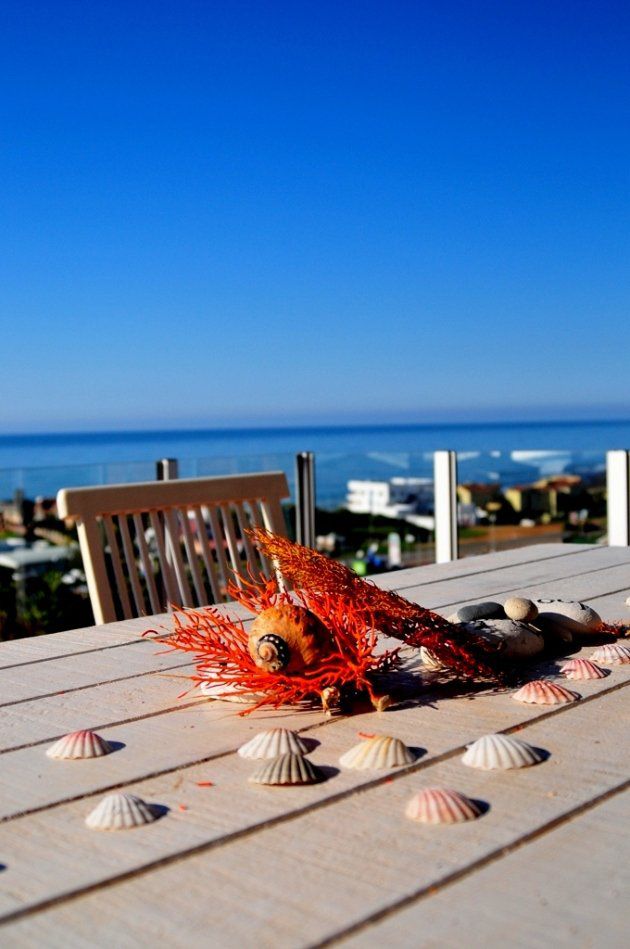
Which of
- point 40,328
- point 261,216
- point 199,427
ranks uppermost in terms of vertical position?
point 261,216

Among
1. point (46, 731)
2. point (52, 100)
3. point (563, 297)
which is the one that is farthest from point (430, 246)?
point (46, 731)

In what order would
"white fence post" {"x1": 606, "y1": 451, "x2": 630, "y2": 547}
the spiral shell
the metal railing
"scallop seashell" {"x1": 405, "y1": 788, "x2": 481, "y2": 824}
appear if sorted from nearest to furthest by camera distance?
1. "scallop seashell" {"x1": 405, "y1": 788, "x2": 481, "y2": 824}
2. the spiral shell
3. the metal railing
4. "white fence post" {"x1": 606, "y1": 451, "x2": 630, "y2": 547}

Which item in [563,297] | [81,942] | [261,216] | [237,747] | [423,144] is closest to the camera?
[81,942]

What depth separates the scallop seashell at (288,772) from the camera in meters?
0.88

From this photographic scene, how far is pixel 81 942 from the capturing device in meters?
0.61

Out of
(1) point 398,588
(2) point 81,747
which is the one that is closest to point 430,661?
(2) point 81,747

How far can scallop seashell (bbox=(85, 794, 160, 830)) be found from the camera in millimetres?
793

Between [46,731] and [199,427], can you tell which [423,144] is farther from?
[199,427]

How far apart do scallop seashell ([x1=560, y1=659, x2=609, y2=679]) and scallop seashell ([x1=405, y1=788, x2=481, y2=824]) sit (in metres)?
0.49

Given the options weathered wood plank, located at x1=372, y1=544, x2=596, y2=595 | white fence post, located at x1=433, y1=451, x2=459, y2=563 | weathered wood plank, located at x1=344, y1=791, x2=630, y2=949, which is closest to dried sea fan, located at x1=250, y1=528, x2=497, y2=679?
weathered wood plank, located at x1=344, y1=791, x2=630, y2=949

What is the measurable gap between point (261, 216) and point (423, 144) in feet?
58.4

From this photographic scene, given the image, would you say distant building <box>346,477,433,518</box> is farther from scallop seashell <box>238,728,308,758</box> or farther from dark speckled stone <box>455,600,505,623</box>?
scallop seashell <box>238,728,308,758</box>

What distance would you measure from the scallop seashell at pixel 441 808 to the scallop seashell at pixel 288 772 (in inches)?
4.2

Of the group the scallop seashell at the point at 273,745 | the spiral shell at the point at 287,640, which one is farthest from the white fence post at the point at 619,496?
the scallop seashell at the point at 273,745
